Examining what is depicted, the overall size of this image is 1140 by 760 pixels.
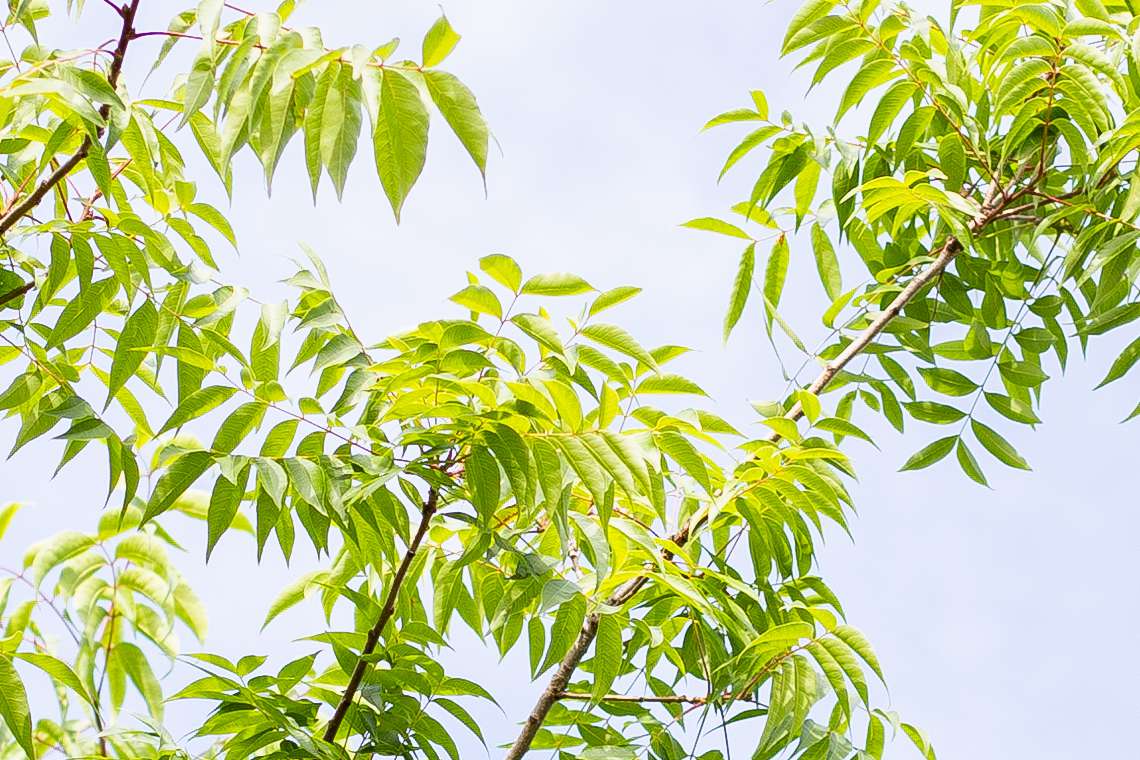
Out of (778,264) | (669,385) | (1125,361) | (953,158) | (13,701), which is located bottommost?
(13,701)

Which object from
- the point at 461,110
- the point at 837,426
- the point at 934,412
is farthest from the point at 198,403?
the point at 934,412

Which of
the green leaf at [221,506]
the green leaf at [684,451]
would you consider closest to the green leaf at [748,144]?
the green leaf at [684,451]

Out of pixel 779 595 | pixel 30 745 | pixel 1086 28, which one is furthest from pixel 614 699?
pixel 1086 28

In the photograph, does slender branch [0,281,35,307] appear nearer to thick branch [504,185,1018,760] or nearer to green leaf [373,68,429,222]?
green leaf [373,68,429,222]

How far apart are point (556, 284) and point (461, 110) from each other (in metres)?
0.24

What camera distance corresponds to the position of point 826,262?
2.16 meters

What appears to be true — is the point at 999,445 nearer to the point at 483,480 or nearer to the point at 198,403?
the point at 483,480

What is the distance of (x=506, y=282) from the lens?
4.59 feet

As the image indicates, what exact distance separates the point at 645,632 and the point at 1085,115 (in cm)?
102

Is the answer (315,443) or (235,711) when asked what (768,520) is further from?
(235,711)

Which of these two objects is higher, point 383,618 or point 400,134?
point 400,134

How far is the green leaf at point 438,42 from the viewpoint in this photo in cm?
129

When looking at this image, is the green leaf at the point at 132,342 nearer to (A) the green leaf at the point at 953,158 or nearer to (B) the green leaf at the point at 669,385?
(B) the green leaf at the point at 669,385

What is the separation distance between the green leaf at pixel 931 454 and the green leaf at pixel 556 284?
944mm
